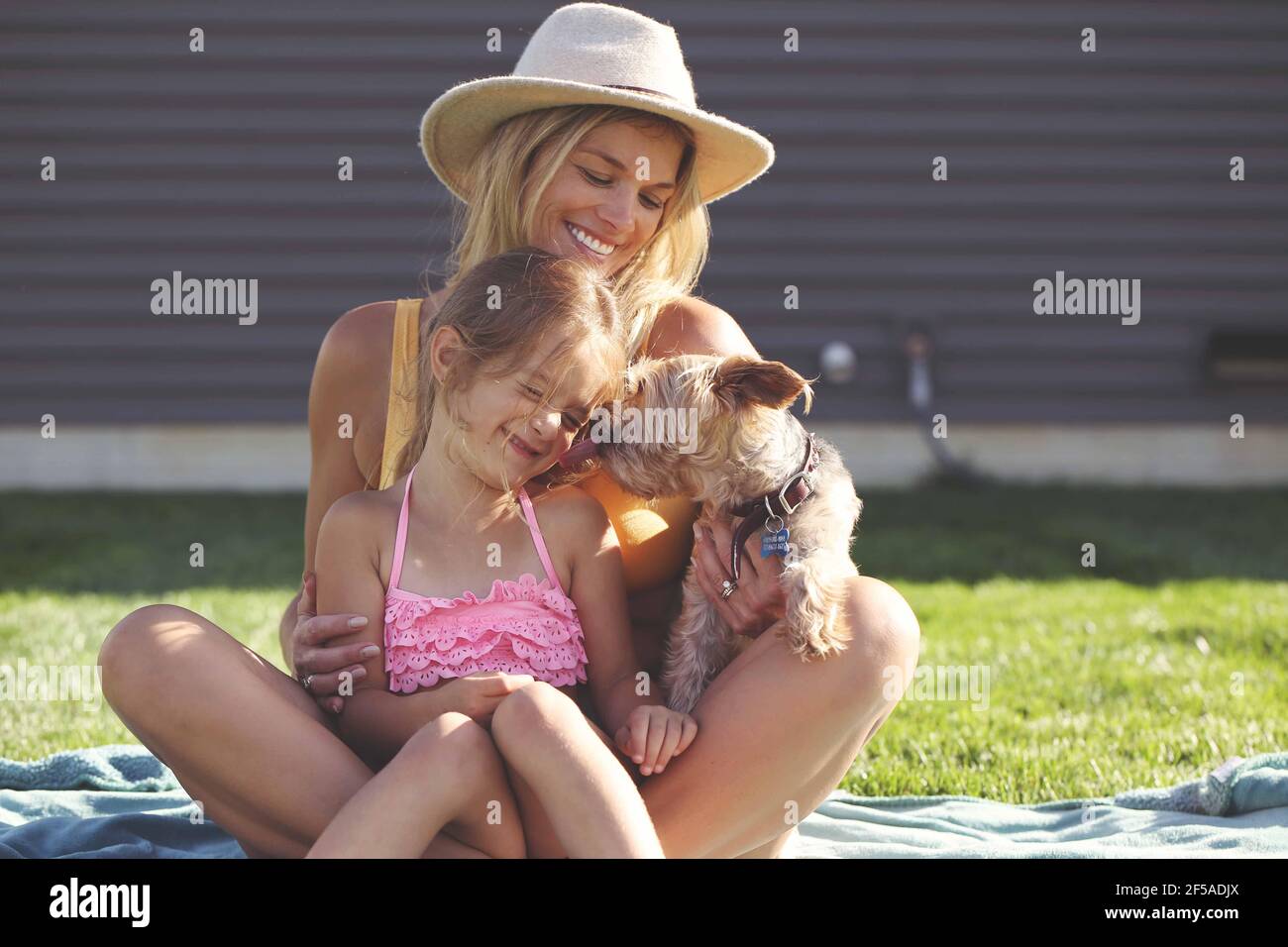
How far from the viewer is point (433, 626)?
2.81m

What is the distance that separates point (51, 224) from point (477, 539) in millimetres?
6984

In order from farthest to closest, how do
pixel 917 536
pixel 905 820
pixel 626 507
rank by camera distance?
1. pixel 917 536
2. pixel 905 820
3. pixel 626 507

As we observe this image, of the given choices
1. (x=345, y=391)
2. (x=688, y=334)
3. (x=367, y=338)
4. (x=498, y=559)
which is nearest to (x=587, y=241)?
(x=688, y=334)

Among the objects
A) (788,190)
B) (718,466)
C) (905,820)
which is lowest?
(905,820)

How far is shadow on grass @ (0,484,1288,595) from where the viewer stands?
671 cm

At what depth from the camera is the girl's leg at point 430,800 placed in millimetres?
2340

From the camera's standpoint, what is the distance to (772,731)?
274cm

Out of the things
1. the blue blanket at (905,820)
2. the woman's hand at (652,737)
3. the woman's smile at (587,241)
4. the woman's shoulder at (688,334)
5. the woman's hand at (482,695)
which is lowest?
the blue blanket at (905,820)

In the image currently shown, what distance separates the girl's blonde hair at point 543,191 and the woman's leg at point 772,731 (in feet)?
2.95

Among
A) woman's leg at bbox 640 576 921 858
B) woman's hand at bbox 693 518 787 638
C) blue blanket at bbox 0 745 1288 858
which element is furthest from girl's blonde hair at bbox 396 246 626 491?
blue blanket at bbox 0 745 1288 858

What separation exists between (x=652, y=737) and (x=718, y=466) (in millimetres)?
782

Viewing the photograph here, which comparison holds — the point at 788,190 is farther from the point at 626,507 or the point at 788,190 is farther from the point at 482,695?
the point at 482,695

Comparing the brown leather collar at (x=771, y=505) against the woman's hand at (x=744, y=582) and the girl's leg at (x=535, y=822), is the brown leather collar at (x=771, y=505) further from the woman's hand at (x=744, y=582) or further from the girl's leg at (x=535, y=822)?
the girl's leg at (x=535, y=822)

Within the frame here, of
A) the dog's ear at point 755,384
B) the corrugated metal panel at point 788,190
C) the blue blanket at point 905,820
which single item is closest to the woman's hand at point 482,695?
the dog's ear at point 755,384
